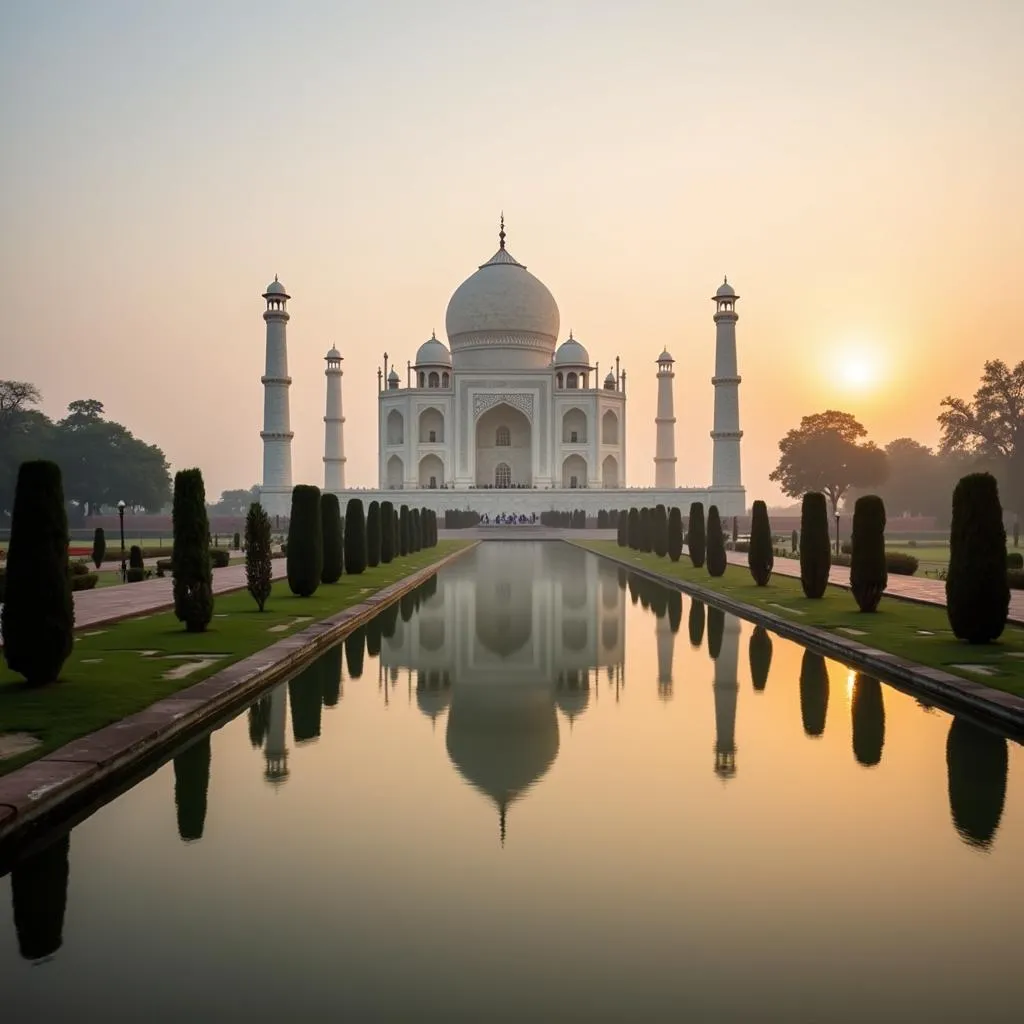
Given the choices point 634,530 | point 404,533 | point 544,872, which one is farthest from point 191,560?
point 634,530

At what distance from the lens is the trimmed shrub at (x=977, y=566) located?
924 cm

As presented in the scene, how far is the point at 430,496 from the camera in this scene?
156 ft

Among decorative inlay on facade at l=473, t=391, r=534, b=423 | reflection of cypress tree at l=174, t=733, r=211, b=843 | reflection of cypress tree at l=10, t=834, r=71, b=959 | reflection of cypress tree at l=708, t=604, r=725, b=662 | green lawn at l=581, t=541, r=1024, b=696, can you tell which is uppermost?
decorative inlay on facade at l=473, t=391, r=534, b=423

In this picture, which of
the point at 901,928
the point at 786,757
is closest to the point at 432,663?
the point at 786,757

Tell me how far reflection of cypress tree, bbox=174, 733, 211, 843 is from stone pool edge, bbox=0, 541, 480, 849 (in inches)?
6.8

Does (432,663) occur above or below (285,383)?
below

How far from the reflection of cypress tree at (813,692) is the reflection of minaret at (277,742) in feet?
9.99

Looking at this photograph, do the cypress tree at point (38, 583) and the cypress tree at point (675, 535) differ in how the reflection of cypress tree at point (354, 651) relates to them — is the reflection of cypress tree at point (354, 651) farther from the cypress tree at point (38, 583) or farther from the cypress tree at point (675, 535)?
the cypress tree at point (675, 535)

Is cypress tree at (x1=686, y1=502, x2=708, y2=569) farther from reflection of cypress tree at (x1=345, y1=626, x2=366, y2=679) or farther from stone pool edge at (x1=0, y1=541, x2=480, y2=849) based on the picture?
stone pool edge at (x1=0, y1=541, x2=480, y2=849)

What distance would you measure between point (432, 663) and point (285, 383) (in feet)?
129

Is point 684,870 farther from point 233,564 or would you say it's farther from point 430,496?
point 430,496

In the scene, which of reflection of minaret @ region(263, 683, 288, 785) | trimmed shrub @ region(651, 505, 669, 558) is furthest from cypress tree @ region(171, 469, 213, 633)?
trimmed shrub @ region(651, 505, 669, 558)

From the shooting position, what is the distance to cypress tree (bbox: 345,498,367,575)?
1925cm

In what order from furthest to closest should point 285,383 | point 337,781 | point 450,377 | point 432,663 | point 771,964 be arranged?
1. point 450,377
2. point 285,383
3. point 432,663
4. point 337,781
5. point 771,964
